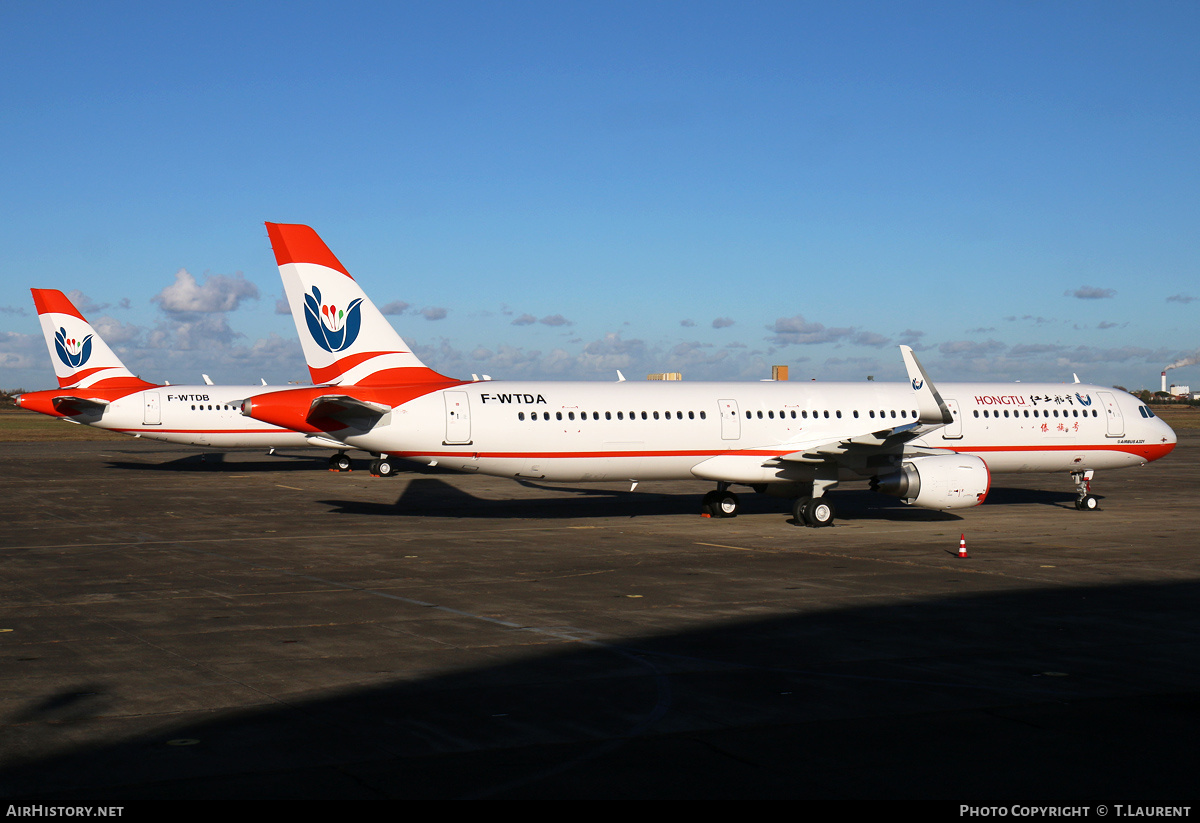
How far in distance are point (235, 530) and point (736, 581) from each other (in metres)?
14.5

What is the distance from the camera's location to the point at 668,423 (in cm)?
2819

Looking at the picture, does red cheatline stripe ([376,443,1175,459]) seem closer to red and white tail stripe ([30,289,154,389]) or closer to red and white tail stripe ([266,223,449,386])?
red and white tail stripe ([266,223,449,386])

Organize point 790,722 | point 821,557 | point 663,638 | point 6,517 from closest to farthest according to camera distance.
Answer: point 790,722, point 663,638, point 821,557, point 6,517

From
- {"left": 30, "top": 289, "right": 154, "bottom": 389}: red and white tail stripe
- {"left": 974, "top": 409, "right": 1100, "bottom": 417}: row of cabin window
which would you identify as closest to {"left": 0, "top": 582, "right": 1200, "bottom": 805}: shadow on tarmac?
{"left": 974, "top": 409, "right": 1100, "bottom": 417}: row of cabin window

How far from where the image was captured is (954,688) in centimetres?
1113

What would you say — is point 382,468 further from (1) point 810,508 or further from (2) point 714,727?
Answer: (2) point 714,727

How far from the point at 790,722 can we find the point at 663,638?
13.4 ft

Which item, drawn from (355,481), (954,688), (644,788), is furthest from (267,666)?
(355,481)

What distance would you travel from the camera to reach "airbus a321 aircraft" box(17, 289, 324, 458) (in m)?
47.6

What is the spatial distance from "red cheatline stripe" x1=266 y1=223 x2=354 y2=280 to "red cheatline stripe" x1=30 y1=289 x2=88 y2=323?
28210 mm

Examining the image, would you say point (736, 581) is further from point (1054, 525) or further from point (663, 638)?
point (1054, 525)

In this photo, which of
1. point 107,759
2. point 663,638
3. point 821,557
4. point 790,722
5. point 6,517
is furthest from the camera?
point 6,517

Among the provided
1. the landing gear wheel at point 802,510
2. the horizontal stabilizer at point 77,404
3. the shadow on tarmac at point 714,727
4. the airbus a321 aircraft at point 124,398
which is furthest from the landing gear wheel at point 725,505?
the horizontal stabilizer at point 77,404

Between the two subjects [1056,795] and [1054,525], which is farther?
[1054,525]
